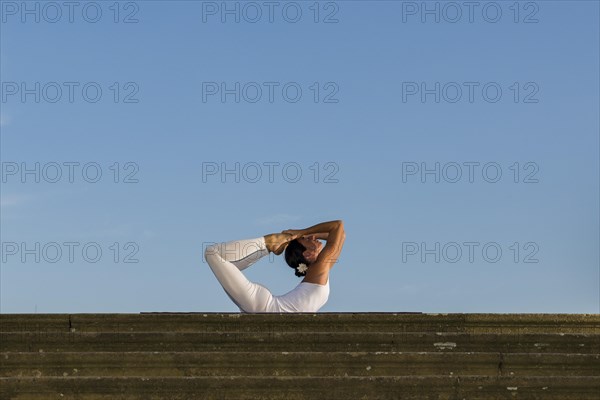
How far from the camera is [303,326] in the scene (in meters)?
8.62

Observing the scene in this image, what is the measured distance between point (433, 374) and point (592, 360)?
3.98ft

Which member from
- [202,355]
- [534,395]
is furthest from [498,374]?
[202,355]

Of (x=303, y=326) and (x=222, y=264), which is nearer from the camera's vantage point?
(x=303, y=326)

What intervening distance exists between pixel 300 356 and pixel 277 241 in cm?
281

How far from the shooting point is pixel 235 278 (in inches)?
392

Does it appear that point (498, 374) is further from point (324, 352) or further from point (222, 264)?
point (222, 264)

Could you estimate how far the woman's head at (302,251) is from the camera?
10586 mm

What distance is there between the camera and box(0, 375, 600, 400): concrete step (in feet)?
24.0

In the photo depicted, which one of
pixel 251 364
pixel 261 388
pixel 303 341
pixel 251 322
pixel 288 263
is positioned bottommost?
pixel 261 388

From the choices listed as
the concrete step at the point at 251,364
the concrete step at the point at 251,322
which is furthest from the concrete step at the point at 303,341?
the concrete step at the point at 251,364

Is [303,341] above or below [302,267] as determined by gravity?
below

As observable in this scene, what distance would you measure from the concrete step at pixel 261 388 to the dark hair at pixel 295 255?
130 inches

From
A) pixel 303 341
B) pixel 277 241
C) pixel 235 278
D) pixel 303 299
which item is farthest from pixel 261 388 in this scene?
pixel 277 241

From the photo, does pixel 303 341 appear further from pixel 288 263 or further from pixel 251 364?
pixel 288 263
